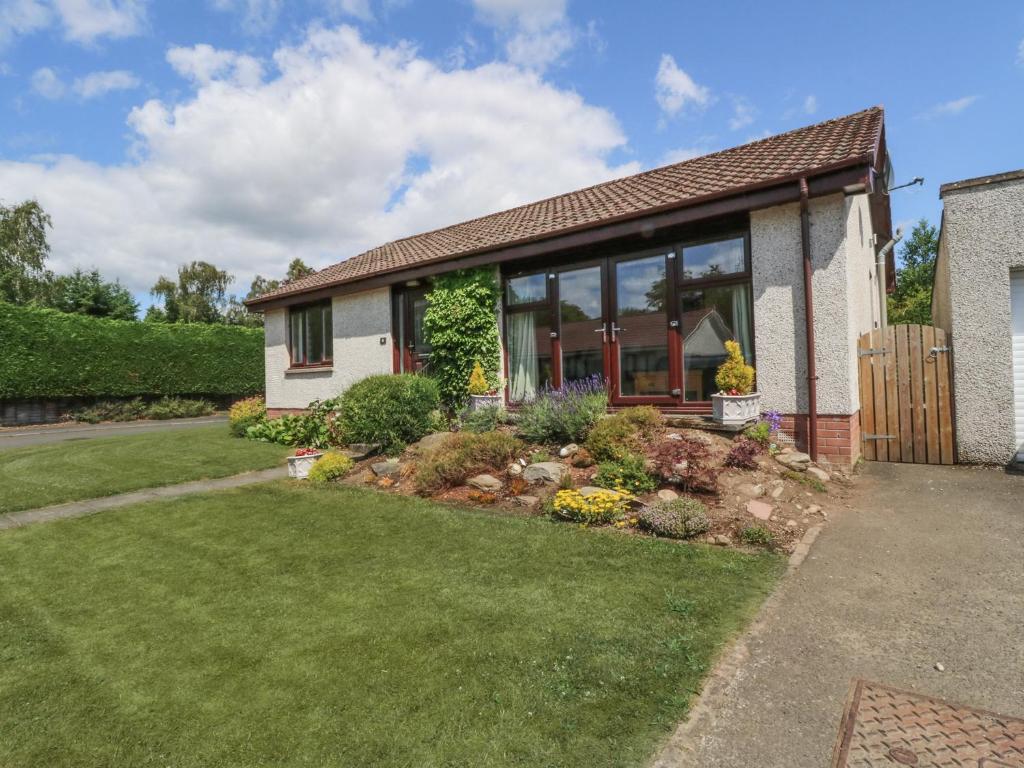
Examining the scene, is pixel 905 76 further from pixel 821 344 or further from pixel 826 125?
pixel 821 344

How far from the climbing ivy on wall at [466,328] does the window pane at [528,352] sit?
1.06 feet

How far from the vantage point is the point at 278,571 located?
4.13 meters

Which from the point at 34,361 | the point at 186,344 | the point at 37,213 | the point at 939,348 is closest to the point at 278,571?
the point at 939,348

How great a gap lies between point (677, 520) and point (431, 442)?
14.8 ft

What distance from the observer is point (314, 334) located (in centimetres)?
1369

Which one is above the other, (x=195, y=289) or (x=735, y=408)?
(x=195, y=289)

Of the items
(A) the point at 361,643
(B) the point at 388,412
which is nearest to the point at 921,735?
(A) the point at 361,643

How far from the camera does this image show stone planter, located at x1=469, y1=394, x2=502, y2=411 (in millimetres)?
9359

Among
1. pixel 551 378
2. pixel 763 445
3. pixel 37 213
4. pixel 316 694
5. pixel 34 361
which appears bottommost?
pixel 316 694

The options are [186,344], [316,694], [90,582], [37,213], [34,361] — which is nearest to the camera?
[316,694]

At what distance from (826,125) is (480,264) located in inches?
274

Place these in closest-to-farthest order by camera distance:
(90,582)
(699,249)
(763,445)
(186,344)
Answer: (90,582) < (763,445) < (699,249) < (186,344)

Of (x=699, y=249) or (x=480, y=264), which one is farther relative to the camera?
(x=480, y=264)

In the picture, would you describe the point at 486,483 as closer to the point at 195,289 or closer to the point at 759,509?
the point at 759,509
